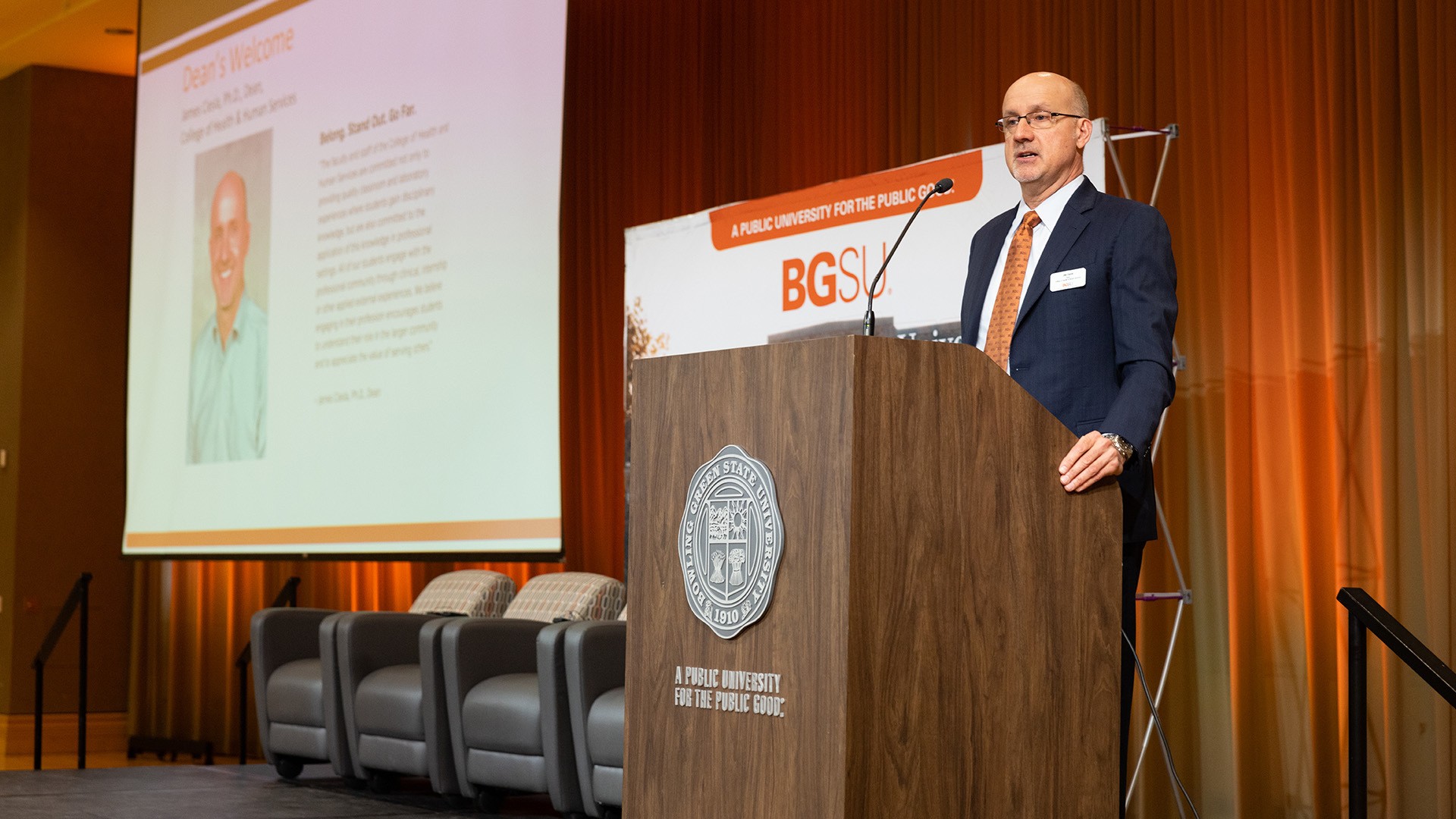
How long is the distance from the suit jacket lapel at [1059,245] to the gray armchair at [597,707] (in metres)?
2.30

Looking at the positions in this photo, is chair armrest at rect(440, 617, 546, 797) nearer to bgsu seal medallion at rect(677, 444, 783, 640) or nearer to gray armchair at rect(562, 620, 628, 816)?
gray armchair at rect(562, 620, 628, 816)

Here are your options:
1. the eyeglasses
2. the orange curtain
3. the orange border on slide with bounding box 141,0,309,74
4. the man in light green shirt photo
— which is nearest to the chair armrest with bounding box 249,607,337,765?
the man in light green shirt photo

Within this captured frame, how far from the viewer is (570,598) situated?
17.4 feet

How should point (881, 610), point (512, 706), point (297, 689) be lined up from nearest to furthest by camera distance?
point (881, 610) < point (512, 706) < point (297, 689)

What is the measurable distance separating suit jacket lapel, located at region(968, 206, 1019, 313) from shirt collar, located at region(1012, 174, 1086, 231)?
0.08 metres

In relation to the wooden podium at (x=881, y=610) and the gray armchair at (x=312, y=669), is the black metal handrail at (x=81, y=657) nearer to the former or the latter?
the gray armchair at (x=312, y=669)

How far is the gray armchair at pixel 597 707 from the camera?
4195 mm

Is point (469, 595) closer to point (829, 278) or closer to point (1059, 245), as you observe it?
point (829, 278)

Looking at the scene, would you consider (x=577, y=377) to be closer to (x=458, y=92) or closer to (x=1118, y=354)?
(x=458, y=92)

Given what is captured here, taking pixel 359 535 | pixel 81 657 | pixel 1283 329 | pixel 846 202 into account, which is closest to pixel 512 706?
pixel 359 535

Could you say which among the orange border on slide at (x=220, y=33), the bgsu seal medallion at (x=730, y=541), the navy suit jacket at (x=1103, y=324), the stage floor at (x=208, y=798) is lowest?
the stage floor at (x=208, y=798)

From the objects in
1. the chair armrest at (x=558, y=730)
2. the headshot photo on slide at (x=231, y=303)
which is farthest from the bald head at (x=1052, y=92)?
the headshot photo on slide at (x=231, y=303)

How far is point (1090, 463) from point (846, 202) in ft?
9.38

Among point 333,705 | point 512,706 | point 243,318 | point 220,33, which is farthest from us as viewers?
point 220,33
